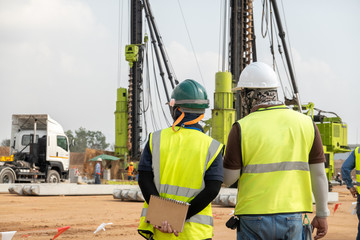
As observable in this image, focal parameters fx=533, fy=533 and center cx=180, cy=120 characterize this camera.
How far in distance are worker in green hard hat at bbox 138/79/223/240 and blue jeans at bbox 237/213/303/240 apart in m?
0.31

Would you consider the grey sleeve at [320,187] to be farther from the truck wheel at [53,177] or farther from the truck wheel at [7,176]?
the truck wheel at [53,177]

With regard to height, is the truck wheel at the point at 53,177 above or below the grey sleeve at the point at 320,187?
below

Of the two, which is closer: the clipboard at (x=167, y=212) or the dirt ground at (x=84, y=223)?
the clipboard at (x=167, y=212)

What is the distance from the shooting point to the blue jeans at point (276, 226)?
326cm

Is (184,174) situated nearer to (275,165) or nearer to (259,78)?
(275,165)

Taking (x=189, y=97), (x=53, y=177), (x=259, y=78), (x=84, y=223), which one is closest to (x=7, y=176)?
(x=53, y=177)

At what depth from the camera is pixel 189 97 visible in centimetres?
373

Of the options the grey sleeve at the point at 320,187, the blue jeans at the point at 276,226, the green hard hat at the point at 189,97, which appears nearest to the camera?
the blue jeans at the point at 276,226

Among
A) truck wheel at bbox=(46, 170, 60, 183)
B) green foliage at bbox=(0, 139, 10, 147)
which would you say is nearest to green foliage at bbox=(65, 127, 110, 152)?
green foliage at bbox=(0, 139, 10, 147)

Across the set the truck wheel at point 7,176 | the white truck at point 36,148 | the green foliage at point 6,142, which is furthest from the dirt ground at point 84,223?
the green foliage at point 6,142

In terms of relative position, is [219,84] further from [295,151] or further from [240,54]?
[295,151]

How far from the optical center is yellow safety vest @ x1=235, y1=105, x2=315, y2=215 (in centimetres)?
333

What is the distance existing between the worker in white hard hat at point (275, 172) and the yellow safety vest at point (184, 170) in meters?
0.17

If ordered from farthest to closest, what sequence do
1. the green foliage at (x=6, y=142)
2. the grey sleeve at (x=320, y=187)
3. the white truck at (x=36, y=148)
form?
the green foliage at (x=6, y=142) < the white truck at (x=36, y=148) < the grey sleeve at (x=320, y=187)
